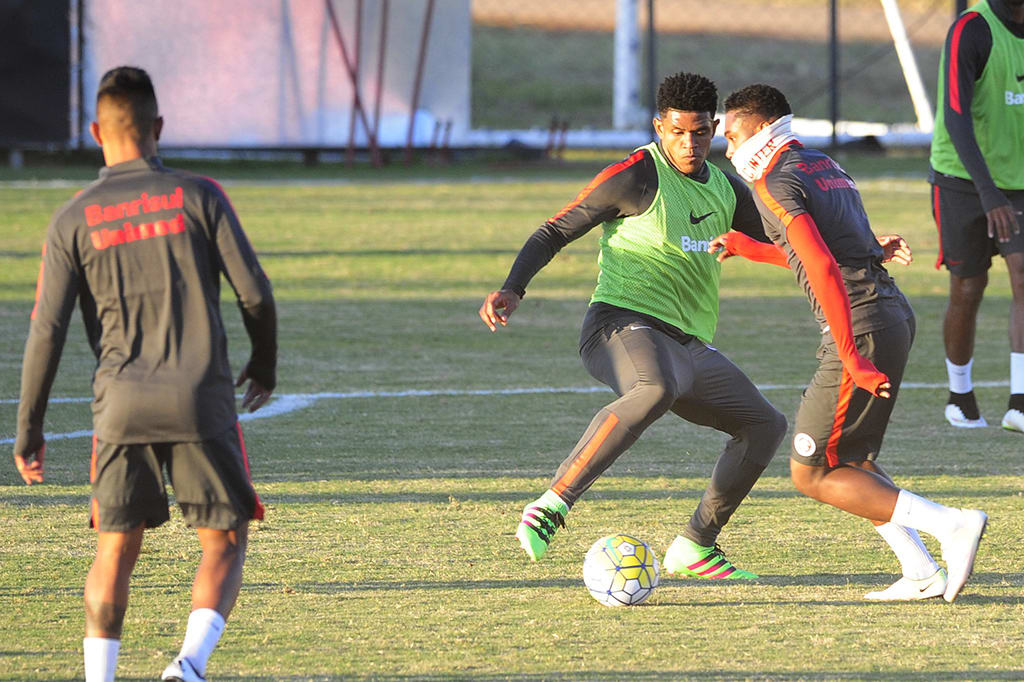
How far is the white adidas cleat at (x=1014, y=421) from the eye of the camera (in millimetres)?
8000

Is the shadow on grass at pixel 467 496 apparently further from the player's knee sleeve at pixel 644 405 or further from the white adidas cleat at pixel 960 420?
the white adidas cleat at pixel 960 420

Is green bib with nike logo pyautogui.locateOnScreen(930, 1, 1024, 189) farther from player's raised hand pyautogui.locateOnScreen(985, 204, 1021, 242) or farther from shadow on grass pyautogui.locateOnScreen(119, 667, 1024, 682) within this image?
shadow on grass pyautogui.locateOnScreen(119, 667, 1024, 682)

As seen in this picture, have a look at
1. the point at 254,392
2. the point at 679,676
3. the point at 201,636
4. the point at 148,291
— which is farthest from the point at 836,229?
the point at 201,636

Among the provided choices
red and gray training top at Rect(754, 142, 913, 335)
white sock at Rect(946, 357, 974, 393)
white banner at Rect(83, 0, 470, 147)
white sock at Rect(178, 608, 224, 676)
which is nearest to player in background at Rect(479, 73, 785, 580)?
red and gray training top at Rect(754, 142, 913, 335)

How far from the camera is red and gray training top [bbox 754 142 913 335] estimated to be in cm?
527

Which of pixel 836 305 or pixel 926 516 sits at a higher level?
pixel 836 305

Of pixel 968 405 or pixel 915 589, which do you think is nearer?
pixel 915 589

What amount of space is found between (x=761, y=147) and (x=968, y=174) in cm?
292

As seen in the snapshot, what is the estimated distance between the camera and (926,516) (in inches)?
204

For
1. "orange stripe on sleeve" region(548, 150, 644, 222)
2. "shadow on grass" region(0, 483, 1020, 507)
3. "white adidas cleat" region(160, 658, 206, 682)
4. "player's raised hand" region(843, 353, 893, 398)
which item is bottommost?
"shadow on grass" region(0, 483, 1020, 507)

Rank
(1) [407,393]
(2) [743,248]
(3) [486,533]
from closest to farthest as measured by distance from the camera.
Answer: (2) [743,248], (3) [486,533], (1) [407,393]

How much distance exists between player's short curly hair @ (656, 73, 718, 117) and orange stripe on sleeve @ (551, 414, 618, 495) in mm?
1130

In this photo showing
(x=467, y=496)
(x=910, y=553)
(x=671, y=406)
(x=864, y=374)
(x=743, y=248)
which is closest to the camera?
(x=864, y=374)

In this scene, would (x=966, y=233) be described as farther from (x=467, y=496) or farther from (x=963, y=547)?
(x=963, y=547)
